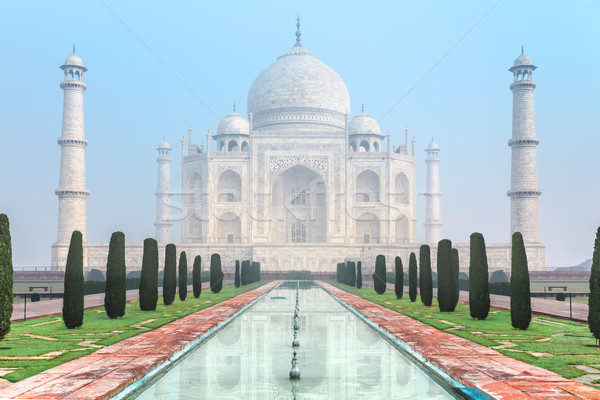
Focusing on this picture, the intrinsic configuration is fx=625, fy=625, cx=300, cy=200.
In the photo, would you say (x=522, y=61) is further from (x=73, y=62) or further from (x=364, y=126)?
(x=73, y=62)

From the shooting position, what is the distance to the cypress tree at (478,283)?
10148 millimetres

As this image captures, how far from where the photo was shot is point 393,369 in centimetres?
582

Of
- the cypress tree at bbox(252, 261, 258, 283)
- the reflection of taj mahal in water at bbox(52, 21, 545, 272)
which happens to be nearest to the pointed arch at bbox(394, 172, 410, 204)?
the reflection of taj mahal in water at bbox(52, 21, 545, 272)

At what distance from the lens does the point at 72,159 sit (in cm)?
3116

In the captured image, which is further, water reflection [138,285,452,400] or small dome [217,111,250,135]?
small dome [217,111,250,135]

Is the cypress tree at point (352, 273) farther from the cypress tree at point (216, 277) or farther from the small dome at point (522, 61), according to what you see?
the small dome at point (522, 61)

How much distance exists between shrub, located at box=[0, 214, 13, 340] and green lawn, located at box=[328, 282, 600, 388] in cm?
504

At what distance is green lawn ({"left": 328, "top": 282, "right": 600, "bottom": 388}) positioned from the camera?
6000 millimetres

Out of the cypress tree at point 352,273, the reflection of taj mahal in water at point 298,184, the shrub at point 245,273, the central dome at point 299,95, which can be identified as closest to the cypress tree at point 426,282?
the cypress tree at point 352,273

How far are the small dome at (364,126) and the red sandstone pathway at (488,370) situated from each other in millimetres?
32465

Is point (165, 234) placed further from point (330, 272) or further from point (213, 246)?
point (330, 272)

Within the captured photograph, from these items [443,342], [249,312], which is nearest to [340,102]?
[249,312]

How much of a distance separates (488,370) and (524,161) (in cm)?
2782

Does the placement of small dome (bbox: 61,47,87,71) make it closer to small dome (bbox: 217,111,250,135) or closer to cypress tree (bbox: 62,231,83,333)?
small dome (bbox: 217,111,250,135)
